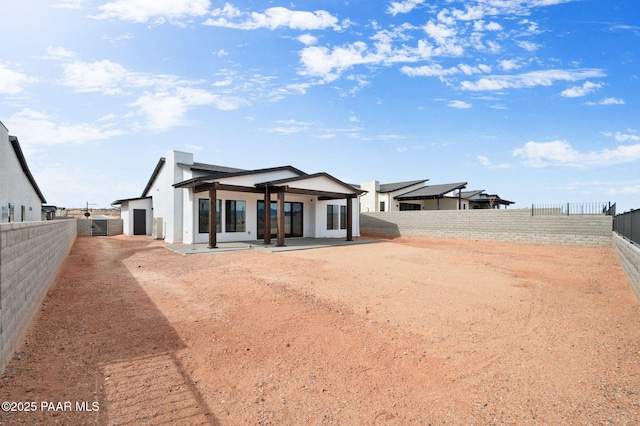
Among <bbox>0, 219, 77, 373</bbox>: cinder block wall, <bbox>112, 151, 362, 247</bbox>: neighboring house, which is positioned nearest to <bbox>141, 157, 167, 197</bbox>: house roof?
<bbox>112, 151, 362, 247</bbox>: neighboring house

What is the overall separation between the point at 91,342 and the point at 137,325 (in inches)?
26.3

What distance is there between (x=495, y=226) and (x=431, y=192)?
10987mm

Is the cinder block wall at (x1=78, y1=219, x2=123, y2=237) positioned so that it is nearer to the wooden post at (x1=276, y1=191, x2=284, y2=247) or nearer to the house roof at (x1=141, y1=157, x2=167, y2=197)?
the house roof at (x1=141, y1=157, x2=167, y2=197)

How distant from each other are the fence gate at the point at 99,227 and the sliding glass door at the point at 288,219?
632 inches

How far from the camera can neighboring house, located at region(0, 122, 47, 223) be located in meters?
10.7

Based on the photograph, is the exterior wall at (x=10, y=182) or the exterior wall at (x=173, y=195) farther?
the exterior wall at (x=173, y=195)

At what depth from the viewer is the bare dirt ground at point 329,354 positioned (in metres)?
2.91

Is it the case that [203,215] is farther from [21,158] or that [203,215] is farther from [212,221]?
[21,158]

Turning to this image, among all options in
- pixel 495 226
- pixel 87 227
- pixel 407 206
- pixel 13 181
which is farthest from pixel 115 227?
pixel 495 226

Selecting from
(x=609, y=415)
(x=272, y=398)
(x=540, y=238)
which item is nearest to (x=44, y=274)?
(x=272, y=398)

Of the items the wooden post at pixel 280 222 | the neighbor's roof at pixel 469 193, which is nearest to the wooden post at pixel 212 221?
the wooden post at pixel 280 222

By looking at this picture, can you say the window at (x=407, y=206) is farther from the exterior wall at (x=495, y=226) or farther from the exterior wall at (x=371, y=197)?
the exterior wall at (x=495, y=226)

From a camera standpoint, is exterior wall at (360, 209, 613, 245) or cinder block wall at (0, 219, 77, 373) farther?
exterior wall at (360, 209, 613, 245)

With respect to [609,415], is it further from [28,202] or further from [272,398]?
[28,202]
